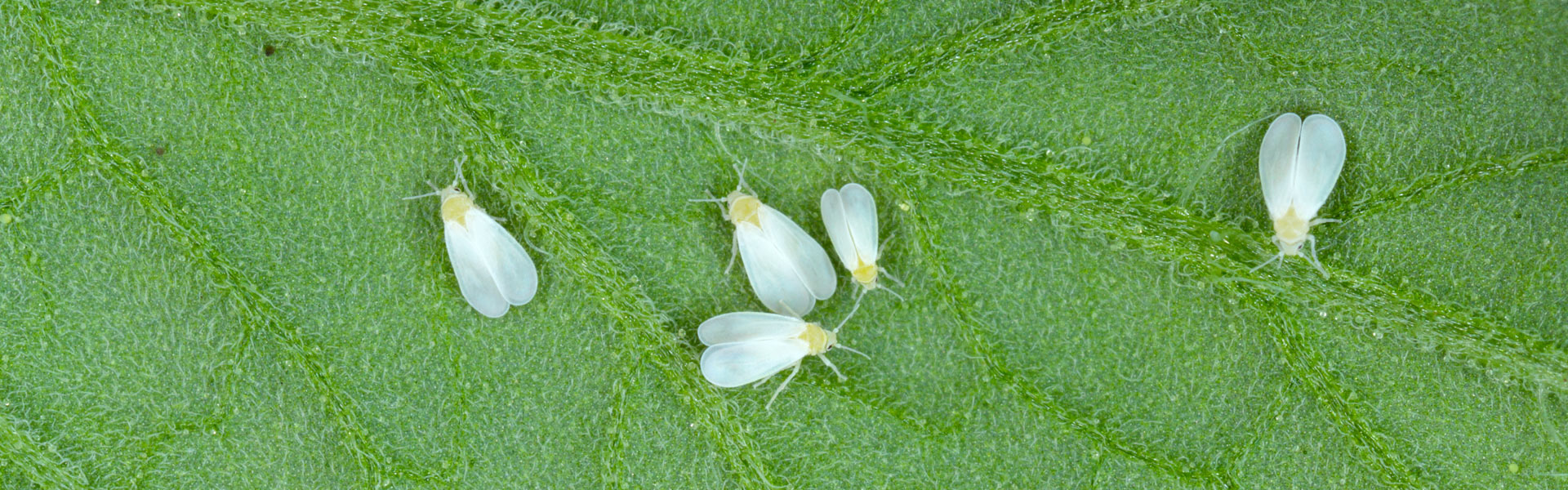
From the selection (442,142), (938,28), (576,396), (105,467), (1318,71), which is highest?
(1318,71)

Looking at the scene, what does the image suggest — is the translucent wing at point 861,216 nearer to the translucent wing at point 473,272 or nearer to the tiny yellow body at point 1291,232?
the translucent wing at point 473,272

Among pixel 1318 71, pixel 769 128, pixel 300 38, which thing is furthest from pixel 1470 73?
pixel 300 38

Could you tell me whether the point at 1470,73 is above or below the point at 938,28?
above

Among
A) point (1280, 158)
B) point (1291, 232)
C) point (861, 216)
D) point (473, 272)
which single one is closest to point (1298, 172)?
point (1280, 158)

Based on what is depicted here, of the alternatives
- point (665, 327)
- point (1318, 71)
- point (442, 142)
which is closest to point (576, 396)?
point (665, 327)

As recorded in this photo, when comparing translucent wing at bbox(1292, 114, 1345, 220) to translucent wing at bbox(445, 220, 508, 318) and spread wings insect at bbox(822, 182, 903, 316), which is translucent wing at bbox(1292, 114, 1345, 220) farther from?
translucent wing at bbox(445, 220, 508, 318)

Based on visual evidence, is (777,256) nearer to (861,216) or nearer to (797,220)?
(797,220)

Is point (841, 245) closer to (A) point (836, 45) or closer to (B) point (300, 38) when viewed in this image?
(A) point (836, 45)

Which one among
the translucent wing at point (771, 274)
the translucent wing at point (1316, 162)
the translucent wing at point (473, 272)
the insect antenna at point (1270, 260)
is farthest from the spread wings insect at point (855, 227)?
the translucent wing at point (1316, 162)
